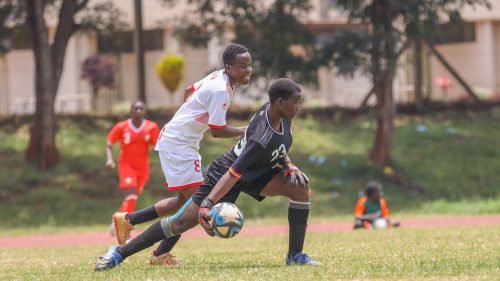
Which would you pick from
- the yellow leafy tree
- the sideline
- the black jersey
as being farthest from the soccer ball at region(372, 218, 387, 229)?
the yellow leafy tree

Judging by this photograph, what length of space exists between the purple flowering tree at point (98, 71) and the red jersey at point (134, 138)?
54.5ft

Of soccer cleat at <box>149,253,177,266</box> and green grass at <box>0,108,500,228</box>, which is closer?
soccer cleat at <box>149,253,177,266</box>

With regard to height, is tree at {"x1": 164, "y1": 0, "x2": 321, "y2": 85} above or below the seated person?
above

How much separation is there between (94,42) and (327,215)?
16562 millimetres

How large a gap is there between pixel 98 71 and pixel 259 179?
24169mm

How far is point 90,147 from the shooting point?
94.5 ft

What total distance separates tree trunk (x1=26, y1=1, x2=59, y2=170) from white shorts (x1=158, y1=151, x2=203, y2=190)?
15624mm

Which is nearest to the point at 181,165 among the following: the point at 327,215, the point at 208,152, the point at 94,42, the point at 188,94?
the point at 188,94

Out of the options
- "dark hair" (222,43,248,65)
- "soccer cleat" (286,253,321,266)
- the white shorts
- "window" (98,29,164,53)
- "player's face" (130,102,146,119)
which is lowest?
"soccer cleat" (286,253,321,266)

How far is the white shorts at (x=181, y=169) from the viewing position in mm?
10414

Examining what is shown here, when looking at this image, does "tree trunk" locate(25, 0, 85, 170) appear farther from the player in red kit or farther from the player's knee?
the player's knee

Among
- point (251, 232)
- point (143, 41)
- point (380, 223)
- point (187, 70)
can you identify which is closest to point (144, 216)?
point (380, 223)

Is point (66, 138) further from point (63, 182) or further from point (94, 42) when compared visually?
point (94, 42)

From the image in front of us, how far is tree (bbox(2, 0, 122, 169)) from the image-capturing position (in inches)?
1013
